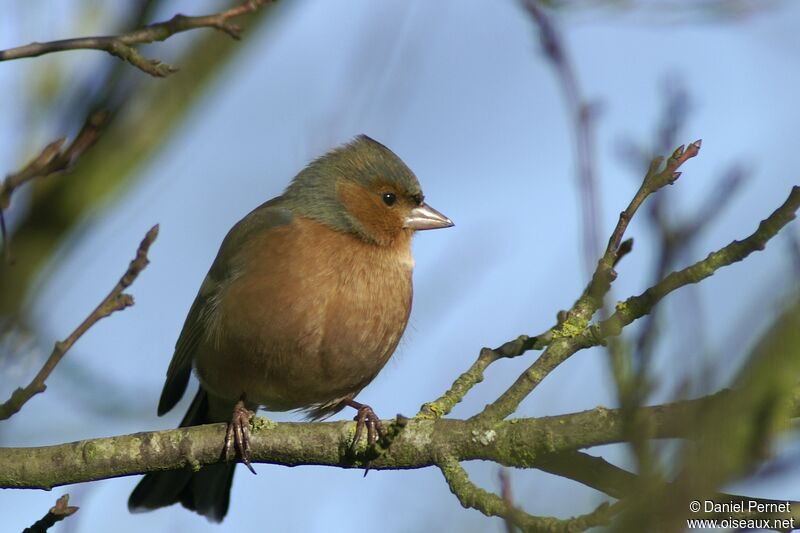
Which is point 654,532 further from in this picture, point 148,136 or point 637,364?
point 148,136

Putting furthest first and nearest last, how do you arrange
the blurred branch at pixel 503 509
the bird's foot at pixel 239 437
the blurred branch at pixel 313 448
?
the bird's foot at pixel 239 437, the blurred branch at pixel 313 448, the blurred branch at pixel 503 509

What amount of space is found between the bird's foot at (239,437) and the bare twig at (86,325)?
27.2 inches

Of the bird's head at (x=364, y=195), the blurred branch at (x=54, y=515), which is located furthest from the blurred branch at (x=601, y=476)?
the bird's head at (x=364, y=195)

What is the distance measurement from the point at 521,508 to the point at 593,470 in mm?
400

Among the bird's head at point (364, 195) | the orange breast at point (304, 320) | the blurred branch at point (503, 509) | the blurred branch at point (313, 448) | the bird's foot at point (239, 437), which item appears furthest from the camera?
the bird's head at point (364, 195)

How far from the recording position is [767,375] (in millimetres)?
1600

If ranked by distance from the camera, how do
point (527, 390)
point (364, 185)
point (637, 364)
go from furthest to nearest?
1. point (364, 185)
2. point (527, 390)
3. point (637, 364)

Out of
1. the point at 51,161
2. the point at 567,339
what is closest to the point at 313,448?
the point at 567,339

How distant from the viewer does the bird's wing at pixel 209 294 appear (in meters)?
5.28

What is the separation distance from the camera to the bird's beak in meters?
5.65

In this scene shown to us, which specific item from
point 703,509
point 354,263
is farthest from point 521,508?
point 354,263

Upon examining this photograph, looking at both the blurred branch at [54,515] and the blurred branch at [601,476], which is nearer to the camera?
the blurred branch at [601,476]

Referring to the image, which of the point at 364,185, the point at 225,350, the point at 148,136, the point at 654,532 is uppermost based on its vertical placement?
the point at 148,136

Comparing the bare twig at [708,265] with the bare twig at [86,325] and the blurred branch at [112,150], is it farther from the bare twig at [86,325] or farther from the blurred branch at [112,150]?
the blurred branch at [112,150]
